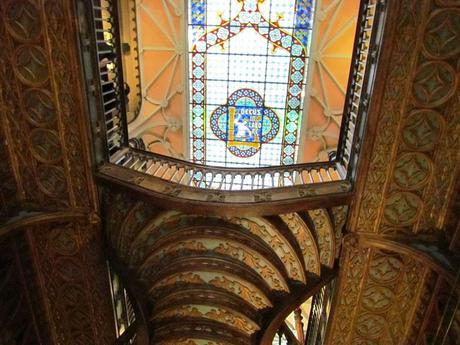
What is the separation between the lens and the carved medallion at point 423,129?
16.1 ft

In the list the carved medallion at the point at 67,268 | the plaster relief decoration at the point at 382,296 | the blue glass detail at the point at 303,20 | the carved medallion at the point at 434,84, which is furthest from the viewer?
the blue glass detail at the point at 303,20

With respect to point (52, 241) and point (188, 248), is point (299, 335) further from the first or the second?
point (52, 241)

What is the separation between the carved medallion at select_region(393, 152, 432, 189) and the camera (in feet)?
17.0

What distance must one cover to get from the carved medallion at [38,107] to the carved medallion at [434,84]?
15.8ft

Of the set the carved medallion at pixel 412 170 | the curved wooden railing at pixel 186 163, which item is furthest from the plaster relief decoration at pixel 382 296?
the curved wooden railing at pixel 186 163

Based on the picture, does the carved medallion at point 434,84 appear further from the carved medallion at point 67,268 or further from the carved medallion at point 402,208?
the carved medallion at point 67,268

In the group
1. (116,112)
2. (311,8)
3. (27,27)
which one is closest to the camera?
(27,27)

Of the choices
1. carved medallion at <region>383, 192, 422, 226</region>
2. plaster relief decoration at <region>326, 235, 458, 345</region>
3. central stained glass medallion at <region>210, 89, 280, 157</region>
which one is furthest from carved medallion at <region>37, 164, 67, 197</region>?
central stained glass medallion at <region>210, 89, 280, 157</region>

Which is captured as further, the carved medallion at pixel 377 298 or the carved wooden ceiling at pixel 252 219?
the carved medallion at pixel 377 298

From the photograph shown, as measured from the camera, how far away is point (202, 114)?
1204cm

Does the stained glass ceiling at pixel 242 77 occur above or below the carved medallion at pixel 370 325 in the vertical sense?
above

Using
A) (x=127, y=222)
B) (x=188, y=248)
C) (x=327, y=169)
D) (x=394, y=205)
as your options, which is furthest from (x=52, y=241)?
(x=394, y=205)

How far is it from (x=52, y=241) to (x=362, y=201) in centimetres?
490

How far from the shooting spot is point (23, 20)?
191 inches
